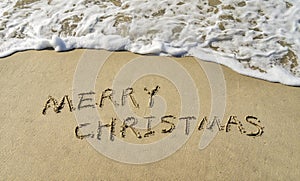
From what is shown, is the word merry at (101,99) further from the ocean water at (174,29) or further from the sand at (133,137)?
the ocean water at (174,29)

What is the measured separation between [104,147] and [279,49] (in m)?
2.04

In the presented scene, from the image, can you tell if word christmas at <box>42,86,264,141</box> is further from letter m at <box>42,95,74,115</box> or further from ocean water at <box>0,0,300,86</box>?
ocean water at <box>0,0,300,86</box>

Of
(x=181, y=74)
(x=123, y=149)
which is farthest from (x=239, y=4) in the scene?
(x=123, y=149)

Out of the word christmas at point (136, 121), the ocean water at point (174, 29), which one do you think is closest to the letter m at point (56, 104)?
the word christmas at point (136, 121)

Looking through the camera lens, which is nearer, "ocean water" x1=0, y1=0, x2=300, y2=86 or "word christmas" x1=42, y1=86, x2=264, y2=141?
"word christmas" x1=42, y1=86, x2=264, y2=141

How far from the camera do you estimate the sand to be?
89.0 inches

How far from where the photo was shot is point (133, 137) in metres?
2.51

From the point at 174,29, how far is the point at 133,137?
1.49 m

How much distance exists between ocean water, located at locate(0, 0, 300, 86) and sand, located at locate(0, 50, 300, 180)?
0.88ft

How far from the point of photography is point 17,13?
12.3 ft

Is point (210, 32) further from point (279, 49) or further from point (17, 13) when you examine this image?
point (17, 13)

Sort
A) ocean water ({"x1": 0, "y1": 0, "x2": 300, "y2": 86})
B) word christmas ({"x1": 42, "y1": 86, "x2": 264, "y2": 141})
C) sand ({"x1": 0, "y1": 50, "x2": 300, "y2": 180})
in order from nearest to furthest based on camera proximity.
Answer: sand ({"x1": 0, "y1": 50, "x2": 300, "y2": 180})
word christmas ({"x1": 42, "y1": 86, "x2": 264, "y2": 141})
ocean water ({"x1": 0, "y1": 0, "x2": 300, "y2": 86})

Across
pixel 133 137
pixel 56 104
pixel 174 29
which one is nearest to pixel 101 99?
pixel 56 104

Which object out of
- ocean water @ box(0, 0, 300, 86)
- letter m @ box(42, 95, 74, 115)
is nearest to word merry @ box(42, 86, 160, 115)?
letter m @ box(42, 95, 74, 115)
